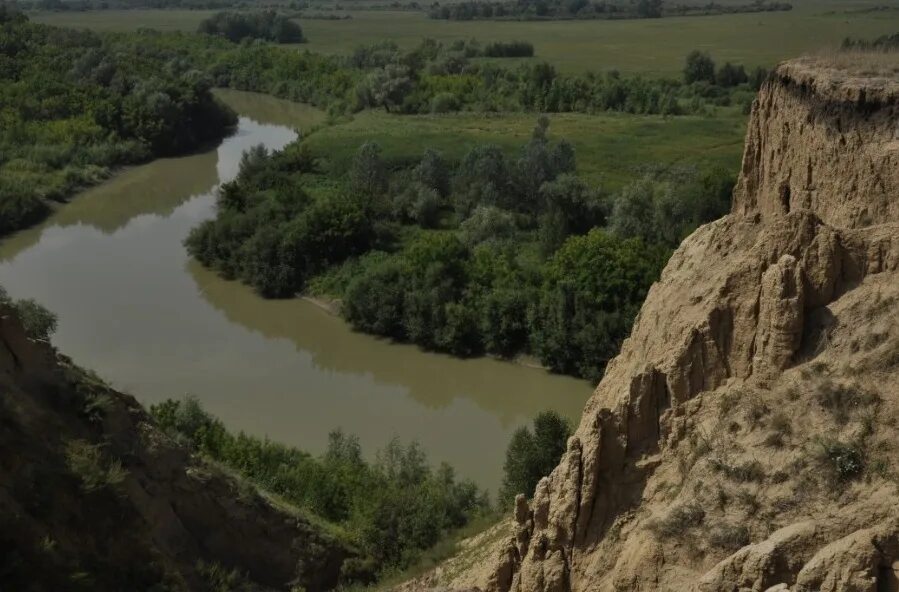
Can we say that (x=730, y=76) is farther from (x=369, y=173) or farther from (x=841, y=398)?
(x=841, y=398)

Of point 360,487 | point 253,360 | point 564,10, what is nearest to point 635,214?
point 253,360

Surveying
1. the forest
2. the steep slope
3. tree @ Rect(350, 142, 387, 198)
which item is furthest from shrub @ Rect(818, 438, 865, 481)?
the forest

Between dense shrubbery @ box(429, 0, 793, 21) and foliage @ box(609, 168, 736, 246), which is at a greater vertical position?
dense shrubbery @ box(429, 0, 793, 21)

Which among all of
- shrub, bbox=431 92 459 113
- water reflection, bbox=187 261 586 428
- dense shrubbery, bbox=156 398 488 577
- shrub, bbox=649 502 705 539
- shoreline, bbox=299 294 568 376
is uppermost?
shrub, bbox=649 502 705 539

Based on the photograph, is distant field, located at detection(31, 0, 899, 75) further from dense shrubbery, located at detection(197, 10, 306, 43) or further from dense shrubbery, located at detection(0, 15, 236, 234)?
dense shrubbery, located at detection(0, 15, 236, 234)

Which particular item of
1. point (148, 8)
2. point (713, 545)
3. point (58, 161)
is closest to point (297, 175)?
point (58, 161)
